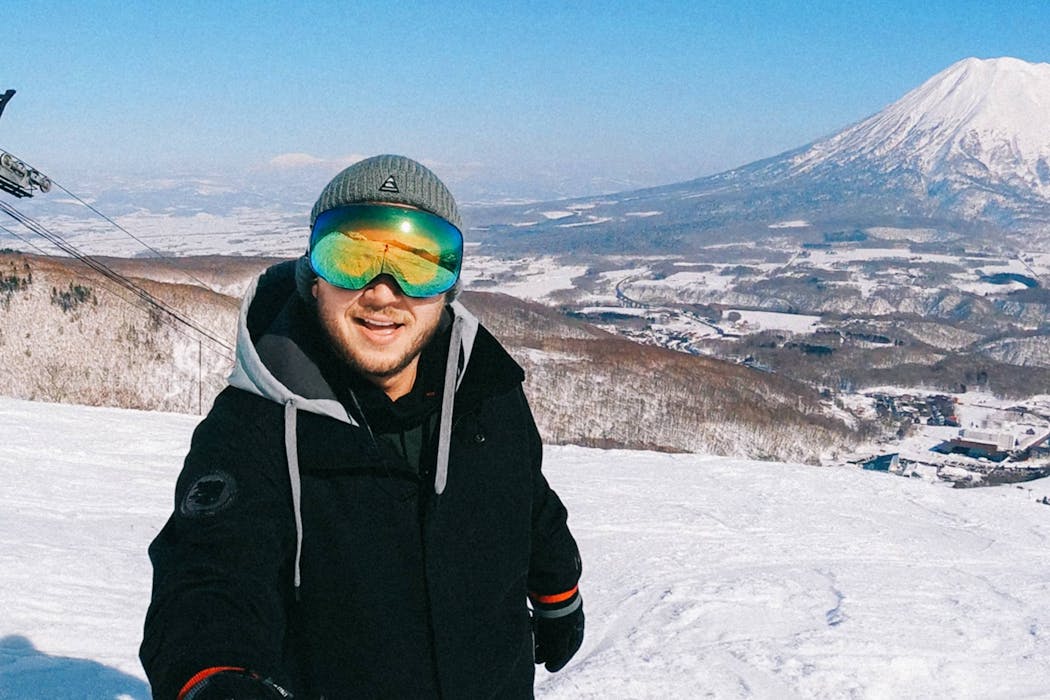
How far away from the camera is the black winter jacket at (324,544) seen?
60.3 inches

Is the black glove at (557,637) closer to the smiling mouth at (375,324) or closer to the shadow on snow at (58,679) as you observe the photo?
the smiling mouth at (375,324)

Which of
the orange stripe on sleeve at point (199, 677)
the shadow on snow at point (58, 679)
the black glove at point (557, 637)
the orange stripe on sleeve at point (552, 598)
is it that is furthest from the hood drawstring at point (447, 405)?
the shadow on snow at point (58, 679)

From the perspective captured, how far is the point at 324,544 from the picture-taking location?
169 cm

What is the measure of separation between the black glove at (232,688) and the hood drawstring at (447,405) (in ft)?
1.79

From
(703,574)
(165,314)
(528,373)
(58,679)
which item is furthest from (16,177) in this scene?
(528,373)

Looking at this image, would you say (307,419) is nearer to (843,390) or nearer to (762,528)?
(762,528)

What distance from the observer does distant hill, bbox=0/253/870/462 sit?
1544 inches

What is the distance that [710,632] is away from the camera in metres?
6.32

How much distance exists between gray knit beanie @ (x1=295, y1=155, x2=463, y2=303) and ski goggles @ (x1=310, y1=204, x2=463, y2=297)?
21 millimetres

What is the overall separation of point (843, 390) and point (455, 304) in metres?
79.2

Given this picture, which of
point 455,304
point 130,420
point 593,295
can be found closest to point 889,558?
point 455,304

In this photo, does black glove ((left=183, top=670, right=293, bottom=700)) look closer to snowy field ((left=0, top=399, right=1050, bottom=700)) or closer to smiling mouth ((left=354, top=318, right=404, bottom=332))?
smiling mouth ((left=354, top=318, right=404, bottom=332))

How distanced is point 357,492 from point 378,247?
59cm

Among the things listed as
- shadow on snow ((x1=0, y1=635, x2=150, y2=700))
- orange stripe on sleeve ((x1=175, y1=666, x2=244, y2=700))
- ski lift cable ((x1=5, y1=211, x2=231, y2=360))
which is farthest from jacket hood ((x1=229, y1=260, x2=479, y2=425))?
ski lift cable ((x1=5, y1=211, x2=231, y2=360))
